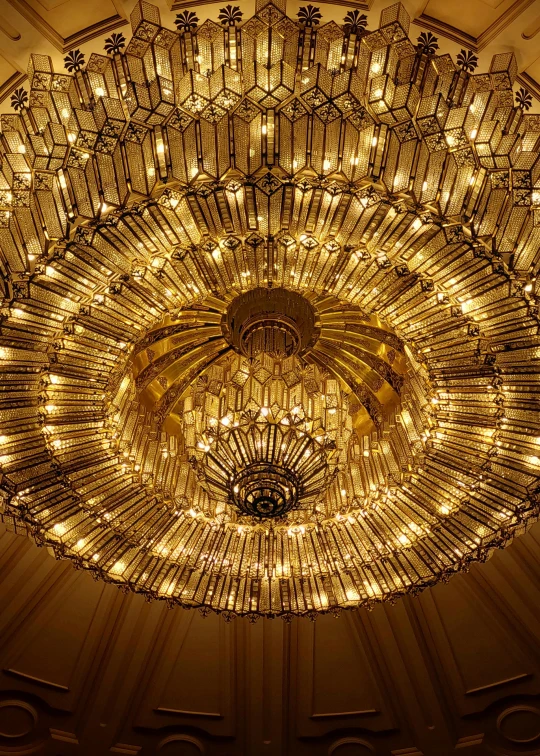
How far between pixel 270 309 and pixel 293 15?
132 centimetres

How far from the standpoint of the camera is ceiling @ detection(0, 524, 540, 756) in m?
4.91

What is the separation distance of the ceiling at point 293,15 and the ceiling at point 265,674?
297 cm

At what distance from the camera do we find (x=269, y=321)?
3.81 m

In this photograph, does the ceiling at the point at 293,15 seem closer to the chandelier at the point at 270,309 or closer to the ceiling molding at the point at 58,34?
the ceiling molding at the point at 58,34

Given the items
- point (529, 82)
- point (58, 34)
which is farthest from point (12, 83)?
point (529, 82)

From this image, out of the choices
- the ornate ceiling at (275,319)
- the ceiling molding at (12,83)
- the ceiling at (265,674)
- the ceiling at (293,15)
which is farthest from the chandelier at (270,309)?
the ceiling at (265,674)

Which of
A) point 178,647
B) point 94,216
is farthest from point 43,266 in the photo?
point 178,647

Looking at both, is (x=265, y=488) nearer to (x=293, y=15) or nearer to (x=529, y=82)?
(x=293, y=15)

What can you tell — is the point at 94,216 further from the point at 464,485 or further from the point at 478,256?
the point at 464,485

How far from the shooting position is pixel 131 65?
283 cm

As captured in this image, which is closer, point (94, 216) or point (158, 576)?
point (94, 216)

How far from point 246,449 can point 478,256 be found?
3.88 ft

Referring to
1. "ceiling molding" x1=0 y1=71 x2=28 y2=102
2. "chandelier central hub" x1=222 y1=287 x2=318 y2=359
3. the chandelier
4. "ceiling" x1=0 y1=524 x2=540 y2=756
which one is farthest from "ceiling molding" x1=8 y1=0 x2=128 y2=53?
"ceiling" x1=0 y1=524 x2=540 y2=756

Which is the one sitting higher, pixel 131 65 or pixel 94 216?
pixel 131 65
